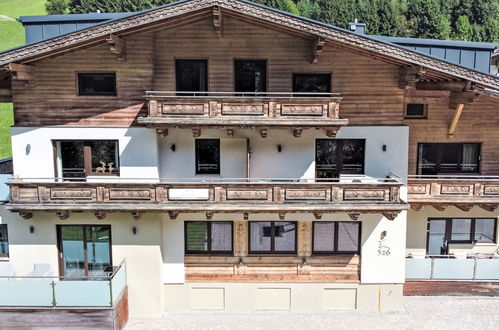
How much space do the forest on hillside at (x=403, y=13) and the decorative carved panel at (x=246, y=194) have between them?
56205mm

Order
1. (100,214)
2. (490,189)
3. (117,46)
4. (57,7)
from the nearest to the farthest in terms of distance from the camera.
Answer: (117,46), (100,214), (490,189), (57,7)

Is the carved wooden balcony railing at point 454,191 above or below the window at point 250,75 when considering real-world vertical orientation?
below

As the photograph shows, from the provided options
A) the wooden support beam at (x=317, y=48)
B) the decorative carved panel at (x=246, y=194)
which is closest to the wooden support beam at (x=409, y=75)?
the wooden support beam at (x=317, y=48)

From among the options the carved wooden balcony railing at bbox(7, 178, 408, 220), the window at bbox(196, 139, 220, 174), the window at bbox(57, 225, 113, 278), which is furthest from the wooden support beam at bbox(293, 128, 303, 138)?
the window at bbox(57, 225, 113, 278)

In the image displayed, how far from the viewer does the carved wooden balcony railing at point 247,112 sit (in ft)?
45.0

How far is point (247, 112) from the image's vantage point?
13852mm

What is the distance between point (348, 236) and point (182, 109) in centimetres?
801

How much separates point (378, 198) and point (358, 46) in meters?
5.24

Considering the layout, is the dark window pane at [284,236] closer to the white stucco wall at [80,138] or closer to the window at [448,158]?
the white stucco wall at [80,138]

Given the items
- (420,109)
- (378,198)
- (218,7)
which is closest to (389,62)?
(420,109)

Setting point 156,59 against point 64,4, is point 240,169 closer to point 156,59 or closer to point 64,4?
point 156,59

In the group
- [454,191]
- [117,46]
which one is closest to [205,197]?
[117,46]

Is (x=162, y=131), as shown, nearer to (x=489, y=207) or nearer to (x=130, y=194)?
(x=130, y=194)

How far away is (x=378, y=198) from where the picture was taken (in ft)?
45.9
